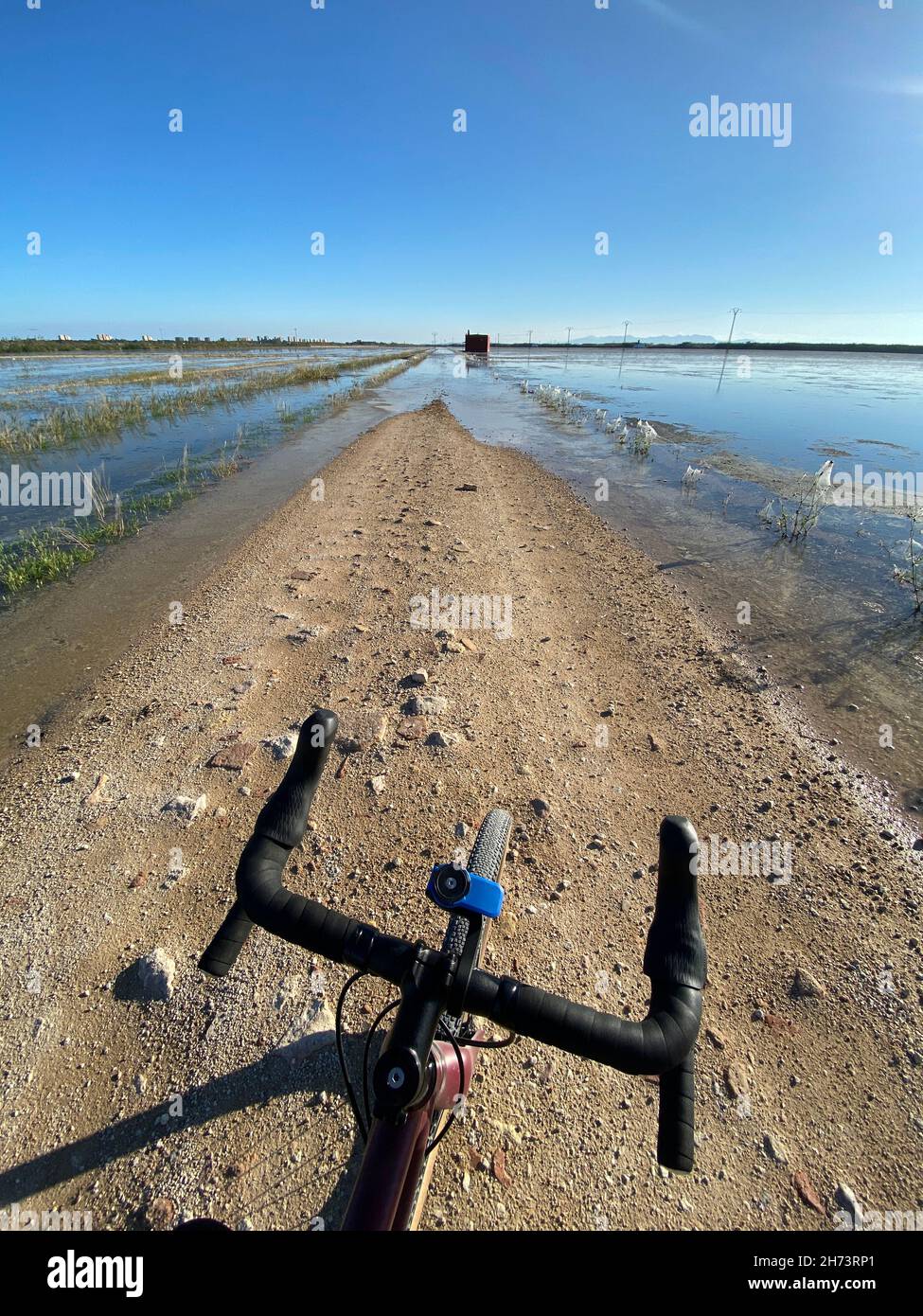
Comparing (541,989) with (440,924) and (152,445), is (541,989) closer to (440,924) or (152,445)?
(440,924)

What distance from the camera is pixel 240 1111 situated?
8.50ft

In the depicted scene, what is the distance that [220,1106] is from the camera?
2598 mm

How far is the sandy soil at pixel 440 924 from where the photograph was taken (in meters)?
2.42

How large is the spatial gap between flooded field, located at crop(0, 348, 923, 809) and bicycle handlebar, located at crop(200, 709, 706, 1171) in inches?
183

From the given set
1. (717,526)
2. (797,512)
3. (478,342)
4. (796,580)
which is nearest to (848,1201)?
(796,580)

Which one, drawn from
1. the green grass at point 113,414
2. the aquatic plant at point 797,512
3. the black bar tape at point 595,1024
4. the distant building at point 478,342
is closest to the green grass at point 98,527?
the green grass at point 113,414

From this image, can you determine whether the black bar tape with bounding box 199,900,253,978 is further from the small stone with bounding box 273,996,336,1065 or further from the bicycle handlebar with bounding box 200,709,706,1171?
the small stone with bounding box 273,996,336,1065

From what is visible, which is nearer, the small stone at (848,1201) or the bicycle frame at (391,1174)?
the bicycle frame at (391,1174)

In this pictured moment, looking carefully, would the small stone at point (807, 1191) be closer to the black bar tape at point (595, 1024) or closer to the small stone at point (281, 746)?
the black bar tape at point (595, 1024)

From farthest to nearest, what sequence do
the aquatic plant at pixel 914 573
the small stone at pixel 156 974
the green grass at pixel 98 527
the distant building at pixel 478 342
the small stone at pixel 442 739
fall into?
the distant building at pixel 478 342
the green grass at pixel 98 527
the aquatic plant at pixel 914 573
the small stone at pixel 442 739
the small stone at pixel 156 974

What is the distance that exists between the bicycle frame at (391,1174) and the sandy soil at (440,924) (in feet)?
3.28

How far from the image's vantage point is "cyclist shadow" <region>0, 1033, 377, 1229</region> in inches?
91.4
